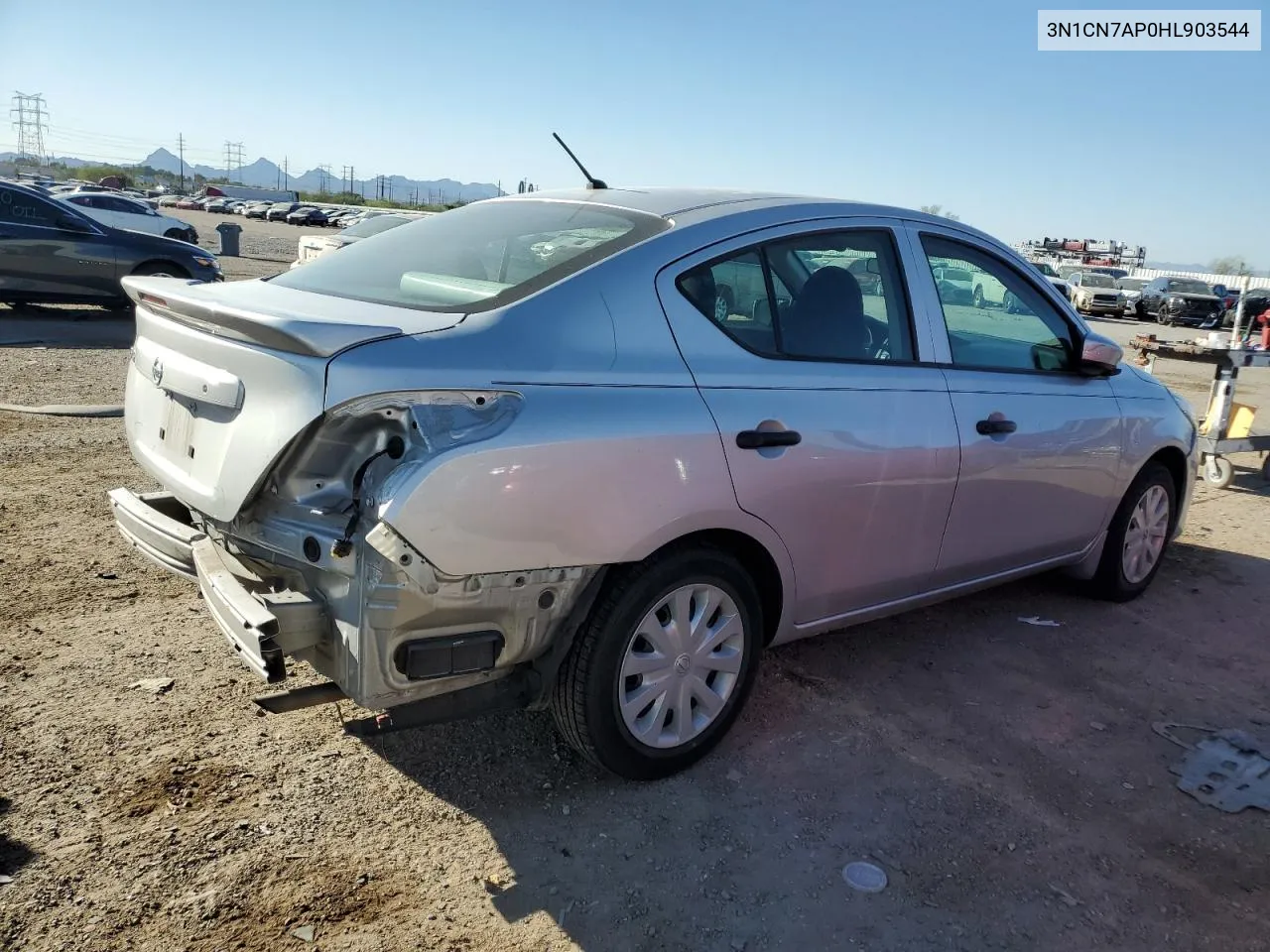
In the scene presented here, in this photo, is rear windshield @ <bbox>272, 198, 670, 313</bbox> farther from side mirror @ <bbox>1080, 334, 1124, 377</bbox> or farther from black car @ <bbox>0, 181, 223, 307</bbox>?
black car @ <bbox>0, 181, 223, 307</bbox>

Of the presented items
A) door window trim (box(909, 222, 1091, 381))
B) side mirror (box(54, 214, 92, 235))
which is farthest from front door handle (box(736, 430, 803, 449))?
side mirror (box(54, 214, 92, 235))

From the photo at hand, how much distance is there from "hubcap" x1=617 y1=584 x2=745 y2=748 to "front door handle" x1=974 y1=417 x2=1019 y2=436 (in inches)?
53.0

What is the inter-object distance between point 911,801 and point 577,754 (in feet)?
3.59

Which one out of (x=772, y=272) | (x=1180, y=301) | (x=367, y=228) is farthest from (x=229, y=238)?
(x=1180, y=301)

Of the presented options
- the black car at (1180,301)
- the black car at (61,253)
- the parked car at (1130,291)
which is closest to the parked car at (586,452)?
the black car at (61,253)

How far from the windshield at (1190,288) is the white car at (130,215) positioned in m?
29.4

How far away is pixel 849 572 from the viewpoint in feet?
11.5

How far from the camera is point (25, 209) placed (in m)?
12.2

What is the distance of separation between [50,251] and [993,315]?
1209cm

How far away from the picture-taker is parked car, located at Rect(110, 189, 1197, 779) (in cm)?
246

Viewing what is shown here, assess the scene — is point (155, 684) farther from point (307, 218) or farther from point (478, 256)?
point (307, 218)

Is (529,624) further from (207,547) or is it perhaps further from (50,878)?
(50,878)

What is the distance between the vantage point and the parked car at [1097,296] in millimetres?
33375

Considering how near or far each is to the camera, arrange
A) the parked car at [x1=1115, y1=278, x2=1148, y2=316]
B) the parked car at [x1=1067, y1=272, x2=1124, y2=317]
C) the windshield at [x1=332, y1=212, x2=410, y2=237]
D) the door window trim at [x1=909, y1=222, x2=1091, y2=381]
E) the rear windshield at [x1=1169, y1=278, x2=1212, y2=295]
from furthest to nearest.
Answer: the parked car at [x1=1115, y1=278, x2=1148, y2=316] → the parked car at [x1=1067, y1=272, x2=1124, y2=317] → the rear windshield at [x1=1169, y1=278, x2=1212, y2=295] → the windshield at [x1=332, y1=212, x2=410, y2=237] → the door window trim at [x1=909, y1=222, x2=1091, y2=381]
